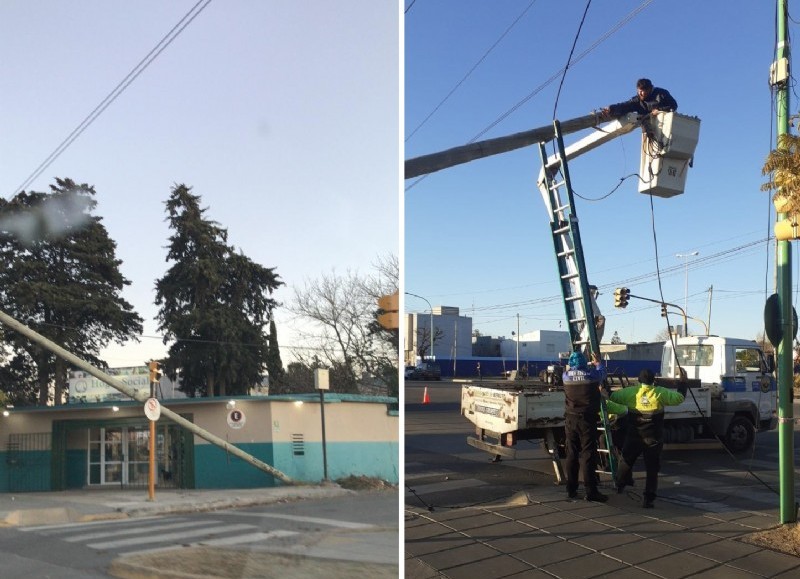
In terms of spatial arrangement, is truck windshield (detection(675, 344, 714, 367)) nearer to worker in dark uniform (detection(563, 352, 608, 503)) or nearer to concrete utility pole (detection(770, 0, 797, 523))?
worker in dark uniform (detection(563, 352, 608, 503))

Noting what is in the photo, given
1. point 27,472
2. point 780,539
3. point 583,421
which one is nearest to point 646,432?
point 583,421

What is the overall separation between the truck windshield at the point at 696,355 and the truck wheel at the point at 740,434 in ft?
3.64

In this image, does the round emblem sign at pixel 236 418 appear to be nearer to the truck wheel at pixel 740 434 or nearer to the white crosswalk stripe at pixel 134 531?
the white crosswalk stripe at pixel 134 531

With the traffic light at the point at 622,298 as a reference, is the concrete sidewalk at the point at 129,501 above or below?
below

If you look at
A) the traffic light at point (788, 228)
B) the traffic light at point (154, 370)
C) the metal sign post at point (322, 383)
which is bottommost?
the metal sign post at point (322, 383)

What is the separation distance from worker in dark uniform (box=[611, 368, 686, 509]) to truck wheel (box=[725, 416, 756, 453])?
5449 mm

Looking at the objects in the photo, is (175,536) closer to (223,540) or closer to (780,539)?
(223,540)

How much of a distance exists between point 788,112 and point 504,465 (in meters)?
6.86

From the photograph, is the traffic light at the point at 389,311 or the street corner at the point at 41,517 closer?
the traffic light at the point at 389,311

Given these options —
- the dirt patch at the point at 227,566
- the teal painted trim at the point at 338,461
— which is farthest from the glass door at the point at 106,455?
the teal painted trim at the point at 338,461

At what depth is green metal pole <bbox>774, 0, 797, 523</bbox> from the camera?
691 centimetres

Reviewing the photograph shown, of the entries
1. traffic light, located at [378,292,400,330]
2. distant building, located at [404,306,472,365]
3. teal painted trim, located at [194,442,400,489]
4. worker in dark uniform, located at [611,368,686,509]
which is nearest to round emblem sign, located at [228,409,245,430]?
teal painted trim, located at [194,442,400,489]

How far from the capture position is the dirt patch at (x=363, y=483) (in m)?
4.09

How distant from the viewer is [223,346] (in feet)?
13.4
